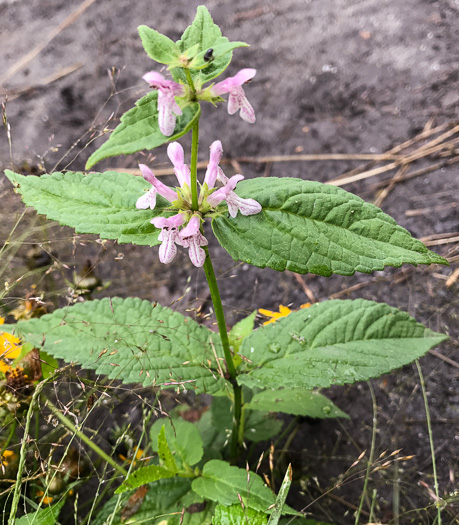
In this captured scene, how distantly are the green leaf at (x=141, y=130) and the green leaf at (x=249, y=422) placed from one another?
914mm

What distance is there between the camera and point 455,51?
244cm

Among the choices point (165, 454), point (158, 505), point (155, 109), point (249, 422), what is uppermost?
point (155, 109)

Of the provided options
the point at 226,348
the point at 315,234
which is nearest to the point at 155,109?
the point at 315,234

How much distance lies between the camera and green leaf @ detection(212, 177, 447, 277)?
999 millimetres

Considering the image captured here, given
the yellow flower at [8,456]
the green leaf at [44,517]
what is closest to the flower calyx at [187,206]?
the green leaf at [44,517]

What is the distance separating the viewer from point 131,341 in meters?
1.31

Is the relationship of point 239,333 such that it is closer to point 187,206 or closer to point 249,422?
point 249,422

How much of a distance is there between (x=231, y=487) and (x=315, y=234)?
25.1 inches

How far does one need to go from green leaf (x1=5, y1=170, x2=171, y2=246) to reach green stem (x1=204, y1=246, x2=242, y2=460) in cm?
14

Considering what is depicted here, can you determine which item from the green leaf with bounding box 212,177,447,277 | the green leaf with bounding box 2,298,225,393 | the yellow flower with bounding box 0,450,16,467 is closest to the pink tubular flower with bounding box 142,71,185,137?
the green leaf with bounding box 212,177,447,277

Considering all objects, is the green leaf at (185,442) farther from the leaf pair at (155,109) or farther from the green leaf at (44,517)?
the leaf pair at (155,109)

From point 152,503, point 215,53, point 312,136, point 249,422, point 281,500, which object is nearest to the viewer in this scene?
point 215,53

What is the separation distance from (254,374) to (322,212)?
457 mm

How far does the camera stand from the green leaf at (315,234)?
1.00 m
